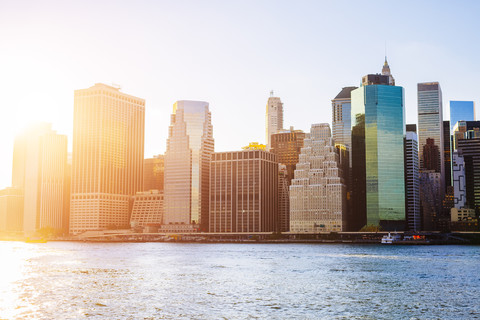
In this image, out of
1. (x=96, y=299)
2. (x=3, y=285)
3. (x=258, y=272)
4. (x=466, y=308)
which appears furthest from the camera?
(x=258, y=272)

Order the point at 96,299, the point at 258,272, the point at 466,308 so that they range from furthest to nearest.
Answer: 1. the point at 258,272
2. the point at 96,299
3. the point at 466,308

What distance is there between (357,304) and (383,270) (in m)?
62.6

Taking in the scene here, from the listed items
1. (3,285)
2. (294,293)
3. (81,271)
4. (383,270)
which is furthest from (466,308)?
(81,271)

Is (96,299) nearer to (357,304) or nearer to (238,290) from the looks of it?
(238,290)

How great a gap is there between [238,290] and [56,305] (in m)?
31.5

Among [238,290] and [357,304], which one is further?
[238,290]

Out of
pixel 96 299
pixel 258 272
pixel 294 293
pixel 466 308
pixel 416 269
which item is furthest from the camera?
pixel 416 269

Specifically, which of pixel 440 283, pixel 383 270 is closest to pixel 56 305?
pixel 440 283

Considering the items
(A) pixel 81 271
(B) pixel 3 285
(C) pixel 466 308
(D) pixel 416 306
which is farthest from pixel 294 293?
(A) pixel 81 271

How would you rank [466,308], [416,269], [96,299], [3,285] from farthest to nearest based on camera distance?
[416,269] < [3,285] < [96,299] < [466,308]

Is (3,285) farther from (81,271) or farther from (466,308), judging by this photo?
(466,308)

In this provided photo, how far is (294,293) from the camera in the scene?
9956 cm

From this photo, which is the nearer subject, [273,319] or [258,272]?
[273,319]

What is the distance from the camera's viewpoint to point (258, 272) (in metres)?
139
